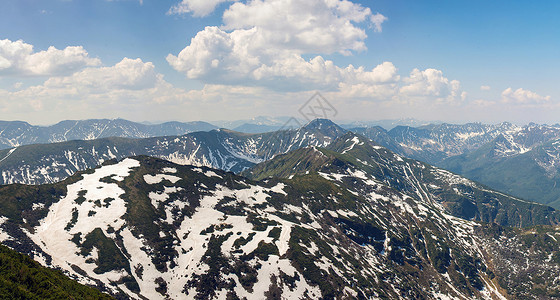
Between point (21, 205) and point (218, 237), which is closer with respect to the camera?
point (21, 205)

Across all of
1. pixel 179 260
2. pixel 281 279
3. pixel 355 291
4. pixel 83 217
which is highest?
pixel 83 217

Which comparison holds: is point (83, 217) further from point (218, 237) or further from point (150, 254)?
point (218, 237)

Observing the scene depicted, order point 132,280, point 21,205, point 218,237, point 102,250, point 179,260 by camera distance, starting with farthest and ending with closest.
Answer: point 218,237 < point 21,205 < point 179,260 < point 102,250 < point 132,280

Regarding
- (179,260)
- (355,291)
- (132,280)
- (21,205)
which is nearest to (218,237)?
(179,260)

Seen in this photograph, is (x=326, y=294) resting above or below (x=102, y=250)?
below

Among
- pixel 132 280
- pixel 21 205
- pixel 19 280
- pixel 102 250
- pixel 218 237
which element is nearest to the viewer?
pixel 19 280

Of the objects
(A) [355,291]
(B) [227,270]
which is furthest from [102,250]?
(A) [355,291]
